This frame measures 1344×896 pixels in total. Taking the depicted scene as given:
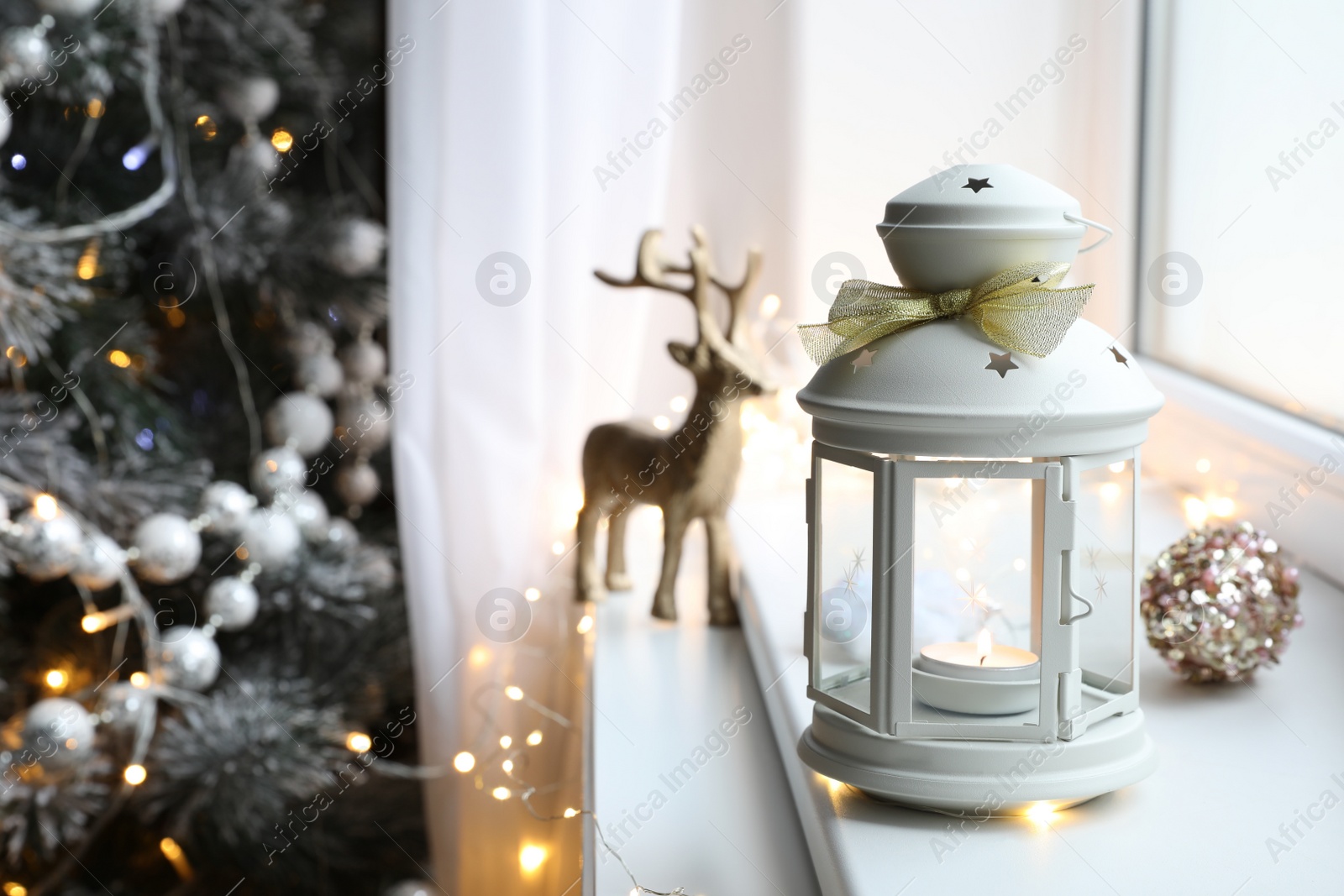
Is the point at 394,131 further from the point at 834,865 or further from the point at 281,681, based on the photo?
the point at 834,865

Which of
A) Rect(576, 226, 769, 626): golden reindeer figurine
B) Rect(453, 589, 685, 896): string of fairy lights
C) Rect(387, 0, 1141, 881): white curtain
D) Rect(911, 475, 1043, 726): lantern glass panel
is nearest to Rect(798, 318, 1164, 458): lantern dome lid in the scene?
Rect(911, 475, 1043, 726): lantern glass panel

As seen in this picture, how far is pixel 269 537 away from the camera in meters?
1.27

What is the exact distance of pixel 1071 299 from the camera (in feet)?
1.87

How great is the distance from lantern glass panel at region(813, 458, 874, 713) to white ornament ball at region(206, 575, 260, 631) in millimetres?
770

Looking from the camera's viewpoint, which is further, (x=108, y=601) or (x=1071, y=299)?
(x=108, y=601)

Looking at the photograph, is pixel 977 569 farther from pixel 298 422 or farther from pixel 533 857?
pixel 298 422

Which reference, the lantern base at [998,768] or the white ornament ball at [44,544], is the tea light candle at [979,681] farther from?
the white ornament ball at [44,544]

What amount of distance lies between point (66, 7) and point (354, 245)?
40 centimetres

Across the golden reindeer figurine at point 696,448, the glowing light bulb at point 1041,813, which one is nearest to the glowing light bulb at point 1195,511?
the golden reindeer figurine at point 696,448

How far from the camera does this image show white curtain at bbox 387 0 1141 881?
4.22ft

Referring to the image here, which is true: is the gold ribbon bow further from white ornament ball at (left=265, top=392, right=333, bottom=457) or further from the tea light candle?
white ornament ball at (left=265, top=392, right=333, bottom=457)

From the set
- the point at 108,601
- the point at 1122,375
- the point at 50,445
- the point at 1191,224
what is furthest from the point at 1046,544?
the point at 108,601

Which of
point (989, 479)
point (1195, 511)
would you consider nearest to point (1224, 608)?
point (989, 479)

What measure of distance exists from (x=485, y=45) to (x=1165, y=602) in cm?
93
